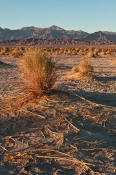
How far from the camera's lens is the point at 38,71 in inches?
204

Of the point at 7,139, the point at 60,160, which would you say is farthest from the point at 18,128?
the point at 60,160

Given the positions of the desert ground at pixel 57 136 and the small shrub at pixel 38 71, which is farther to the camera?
the small shrub at pixel 38 71

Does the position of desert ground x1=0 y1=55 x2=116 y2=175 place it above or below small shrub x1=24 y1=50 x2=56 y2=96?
below

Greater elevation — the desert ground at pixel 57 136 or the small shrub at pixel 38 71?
the small shrub at pixel 38 71

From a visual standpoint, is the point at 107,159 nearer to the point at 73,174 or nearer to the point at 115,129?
the point at 73,174

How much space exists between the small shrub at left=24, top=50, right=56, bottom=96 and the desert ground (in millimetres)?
257

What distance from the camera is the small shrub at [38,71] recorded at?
5.19 meters

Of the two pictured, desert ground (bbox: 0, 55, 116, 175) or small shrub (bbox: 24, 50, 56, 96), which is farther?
small shrub (bbox: 24, 50, 56, 96)

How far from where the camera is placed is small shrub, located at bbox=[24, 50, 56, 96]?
5195 millimetres

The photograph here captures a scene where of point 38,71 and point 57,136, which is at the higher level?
point 38,71

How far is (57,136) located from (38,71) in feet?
6.53

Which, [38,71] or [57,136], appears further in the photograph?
[38,71]

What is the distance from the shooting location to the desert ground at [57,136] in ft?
9.55

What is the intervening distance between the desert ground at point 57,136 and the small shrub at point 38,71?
26 centimetres
